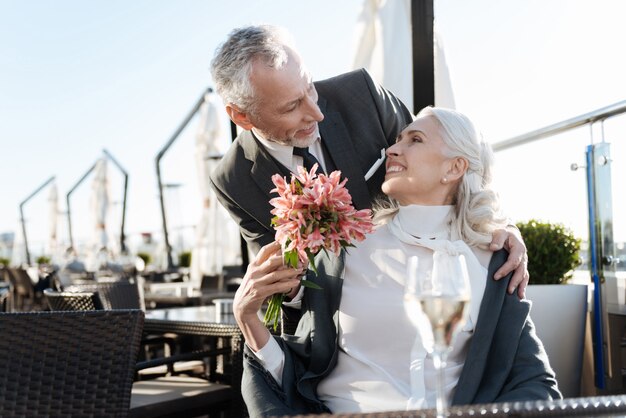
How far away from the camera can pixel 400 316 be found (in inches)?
71.5

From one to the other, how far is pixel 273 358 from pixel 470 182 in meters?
0.86

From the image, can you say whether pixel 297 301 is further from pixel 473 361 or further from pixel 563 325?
pixel 563 325

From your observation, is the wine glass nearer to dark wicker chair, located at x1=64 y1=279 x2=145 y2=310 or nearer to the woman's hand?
the woman's hand

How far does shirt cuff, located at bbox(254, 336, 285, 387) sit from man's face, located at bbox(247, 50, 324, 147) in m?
0.89

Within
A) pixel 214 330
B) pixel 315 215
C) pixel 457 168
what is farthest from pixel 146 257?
pixel 315 215

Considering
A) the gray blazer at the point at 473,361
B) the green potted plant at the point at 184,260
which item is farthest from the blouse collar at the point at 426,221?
the green potted plant at the point at 184,260

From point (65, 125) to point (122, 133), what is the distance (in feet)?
10.2

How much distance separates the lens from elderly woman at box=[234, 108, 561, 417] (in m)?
1.67

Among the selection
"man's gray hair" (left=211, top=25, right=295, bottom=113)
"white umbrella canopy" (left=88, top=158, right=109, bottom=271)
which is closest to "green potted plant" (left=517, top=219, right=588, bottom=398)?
"man's gray hair" (left=211, top=25, right=295, bottom=113)

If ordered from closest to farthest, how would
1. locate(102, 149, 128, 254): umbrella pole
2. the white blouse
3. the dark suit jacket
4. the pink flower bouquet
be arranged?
the pink flower bouquet, the white blouse, the dark suit jacket, locate(102, 149, 128, 254): umbrella pole

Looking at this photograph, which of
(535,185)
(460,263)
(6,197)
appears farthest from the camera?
(6,197)

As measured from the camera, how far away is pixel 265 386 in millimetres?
1726

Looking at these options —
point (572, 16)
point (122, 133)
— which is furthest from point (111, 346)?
point (122, 133)

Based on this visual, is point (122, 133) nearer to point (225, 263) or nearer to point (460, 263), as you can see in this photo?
point (225, 263)
